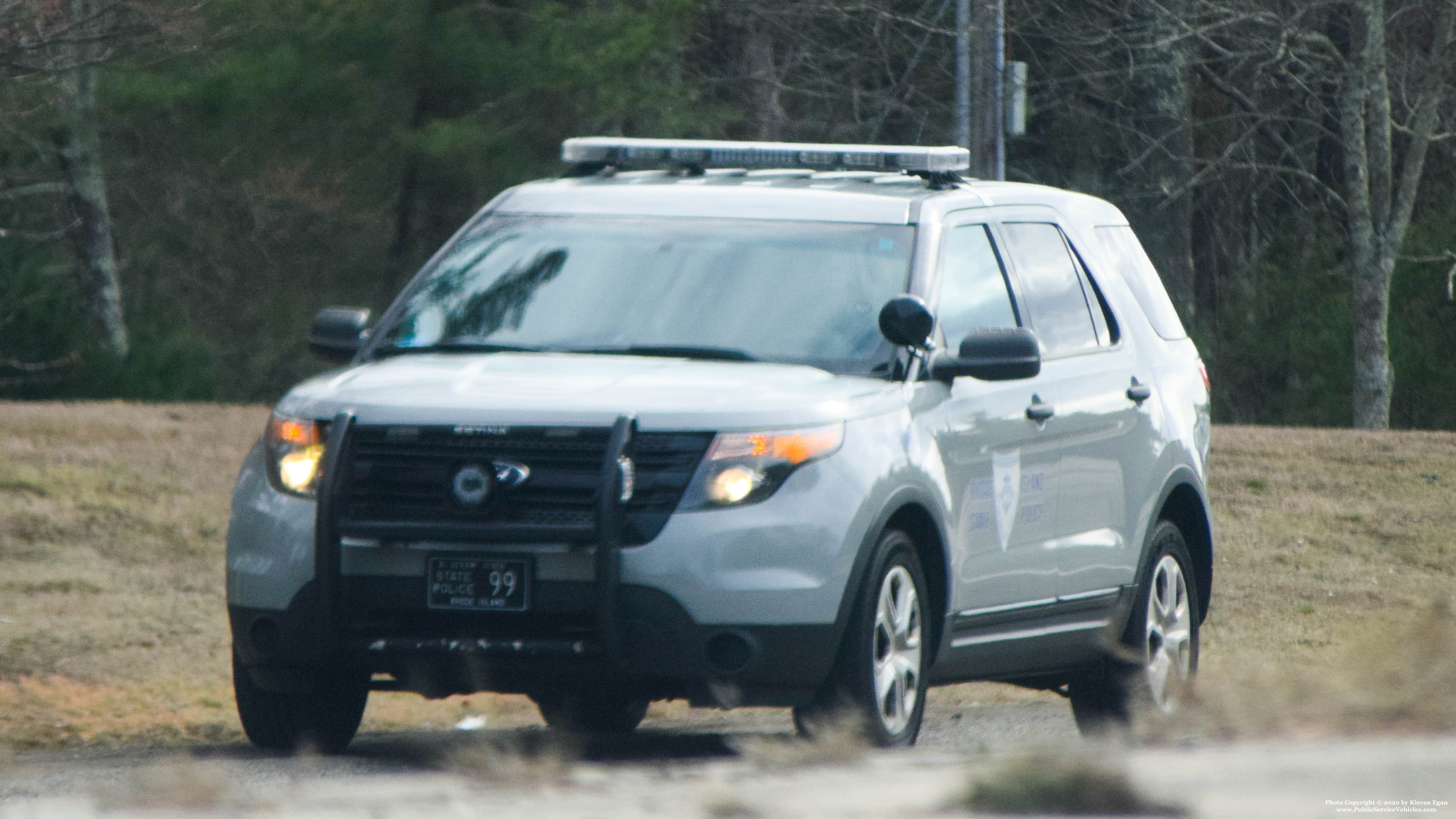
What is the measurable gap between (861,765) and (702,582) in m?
1.85

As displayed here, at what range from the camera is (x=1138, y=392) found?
27.8 feet

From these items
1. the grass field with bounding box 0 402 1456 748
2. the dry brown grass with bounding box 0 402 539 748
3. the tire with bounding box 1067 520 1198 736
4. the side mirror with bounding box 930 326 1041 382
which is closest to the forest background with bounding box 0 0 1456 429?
the dry brown grass with bounding box 0 402 539 748

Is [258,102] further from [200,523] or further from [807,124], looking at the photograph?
[200,523]

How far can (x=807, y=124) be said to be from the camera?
2569 cm

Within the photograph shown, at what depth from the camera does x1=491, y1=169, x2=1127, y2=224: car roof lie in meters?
7.69

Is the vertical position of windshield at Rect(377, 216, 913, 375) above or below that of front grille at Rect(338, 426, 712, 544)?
above

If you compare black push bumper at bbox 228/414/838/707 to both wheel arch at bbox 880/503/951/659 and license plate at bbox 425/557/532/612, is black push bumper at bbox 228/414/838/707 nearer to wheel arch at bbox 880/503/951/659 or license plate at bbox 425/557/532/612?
license plate at bbox 425/557/532/612

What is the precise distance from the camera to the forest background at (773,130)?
77.4 ft

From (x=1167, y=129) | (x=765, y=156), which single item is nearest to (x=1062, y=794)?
(x=765, y=156)

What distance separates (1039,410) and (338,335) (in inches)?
90.2

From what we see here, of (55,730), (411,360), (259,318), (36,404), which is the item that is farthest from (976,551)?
(259,318)

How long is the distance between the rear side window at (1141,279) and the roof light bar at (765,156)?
35.0 inches

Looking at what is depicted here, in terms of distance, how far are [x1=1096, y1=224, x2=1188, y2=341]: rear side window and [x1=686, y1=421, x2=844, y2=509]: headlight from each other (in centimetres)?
278

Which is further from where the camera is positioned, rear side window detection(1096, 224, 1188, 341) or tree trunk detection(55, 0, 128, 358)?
tree trunk detection(55, 0, 128, 358)
